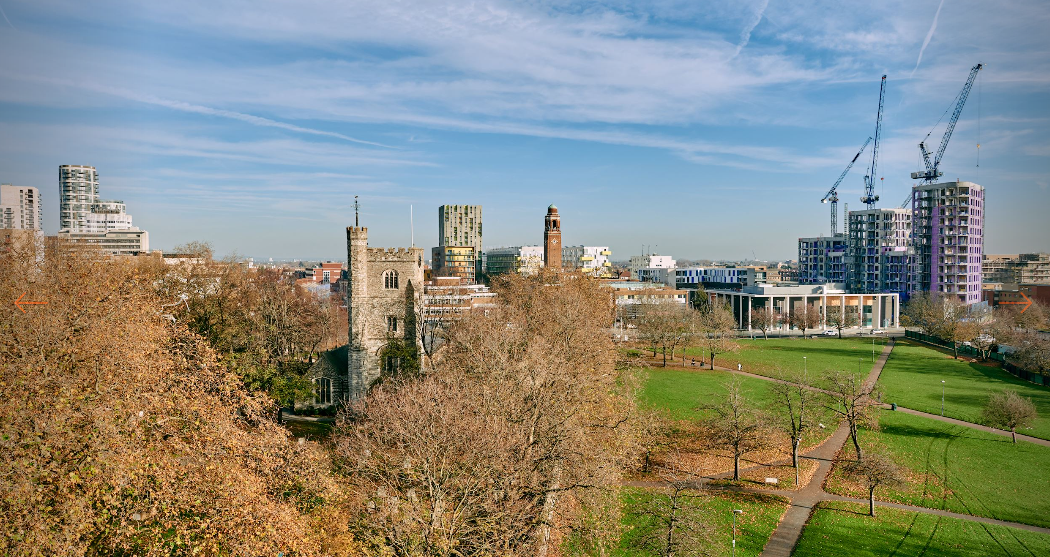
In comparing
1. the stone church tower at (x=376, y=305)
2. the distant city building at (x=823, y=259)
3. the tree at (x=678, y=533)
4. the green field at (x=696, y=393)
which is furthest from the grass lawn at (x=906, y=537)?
the distant city building at (x=823, y=259)

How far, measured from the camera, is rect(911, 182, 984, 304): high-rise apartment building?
9981 cm

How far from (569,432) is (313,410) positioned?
966 inches

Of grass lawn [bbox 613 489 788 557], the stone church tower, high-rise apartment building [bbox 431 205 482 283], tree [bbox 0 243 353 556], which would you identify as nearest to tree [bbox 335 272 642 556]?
tree [bbox 0 243 353 556]

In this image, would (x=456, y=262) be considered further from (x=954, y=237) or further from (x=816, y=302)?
(x=954, y=237)

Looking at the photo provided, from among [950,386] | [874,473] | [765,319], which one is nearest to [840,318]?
[765,319]

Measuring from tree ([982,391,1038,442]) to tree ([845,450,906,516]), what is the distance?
49.7 ft

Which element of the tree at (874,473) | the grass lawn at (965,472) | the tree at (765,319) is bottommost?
the grass lawn at (965,472)

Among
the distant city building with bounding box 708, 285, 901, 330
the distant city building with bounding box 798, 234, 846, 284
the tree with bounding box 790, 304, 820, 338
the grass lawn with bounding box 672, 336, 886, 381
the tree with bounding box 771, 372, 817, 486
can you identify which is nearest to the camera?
the tree with bounding box 771, 372, 817, 486

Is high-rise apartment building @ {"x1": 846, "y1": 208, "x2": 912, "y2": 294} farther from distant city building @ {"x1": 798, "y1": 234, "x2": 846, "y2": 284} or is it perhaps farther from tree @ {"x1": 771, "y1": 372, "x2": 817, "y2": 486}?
tree @ {"x1": 771, "y1": 372, "x2": 817, "y2": 486}

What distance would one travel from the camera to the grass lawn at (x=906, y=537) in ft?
74.1

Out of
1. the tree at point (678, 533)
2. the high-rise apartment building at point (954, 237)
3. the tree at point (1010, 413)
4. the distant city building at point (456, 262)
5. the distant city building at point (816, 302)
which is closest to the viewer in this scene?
the tree at point (678, 533)

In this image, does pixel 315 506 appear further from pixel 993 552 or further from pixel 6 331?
pixel 993 552

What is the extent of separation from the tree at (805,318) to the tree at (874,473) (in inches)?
2490

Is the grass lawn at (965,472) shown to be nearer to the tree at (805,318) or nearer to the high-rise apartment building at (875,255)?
the tree at (805,318)
